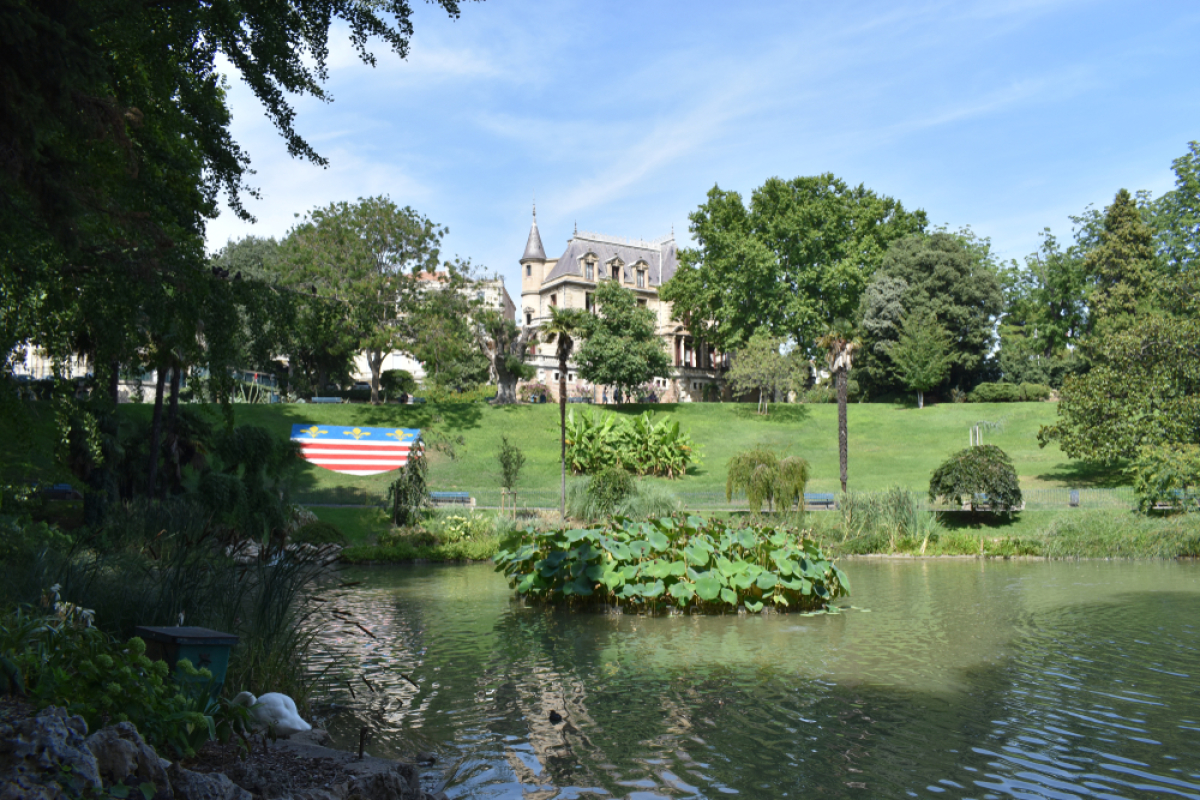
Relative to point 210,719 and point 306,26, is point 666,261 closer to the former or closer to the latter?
point 306,26

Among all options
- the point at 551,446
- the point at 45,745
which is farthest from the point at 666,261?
the point at 45,745

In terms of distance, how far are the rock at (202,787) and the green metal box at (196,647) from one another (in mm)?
1489

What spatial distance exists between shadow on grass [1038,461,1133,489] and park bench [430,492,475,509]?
→ 23.3m

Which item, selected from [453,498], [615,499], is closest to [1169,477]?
[615,499]

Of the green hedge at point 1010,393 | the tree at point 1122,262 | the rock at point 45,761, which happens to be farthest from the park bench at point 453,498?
the green hedge at point 1010,393

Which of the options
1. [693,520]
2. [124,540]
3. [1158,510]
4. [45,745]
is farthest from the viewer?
[1158,510]

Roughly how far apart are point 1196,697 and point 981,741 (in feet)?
10.1

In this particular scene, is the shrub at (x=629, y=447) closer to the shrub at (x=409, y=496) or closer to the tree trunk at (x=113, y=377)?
the shrub at (x=409, y=496)

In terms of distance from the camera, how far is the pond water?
622cm

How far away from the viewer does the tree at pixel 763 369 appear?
52469 mm

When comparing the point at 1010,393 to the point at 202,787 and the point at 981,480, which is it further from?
the point at 202,787

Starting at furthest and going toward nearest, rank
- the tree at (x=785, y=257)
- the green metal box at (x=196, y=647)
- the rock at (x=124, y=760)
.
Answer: the tree at (x=785, y=257) < the green metal box at (x=196, y=647) < the rock at (x=124, y=760)

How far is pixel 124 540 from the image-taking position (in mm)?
13070

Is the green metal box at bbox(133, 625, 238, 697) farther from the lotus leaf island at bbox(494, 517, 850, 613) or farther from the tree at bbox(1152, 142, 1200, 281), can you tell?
the tree at bbox(1152, 142, 1200, 281)
